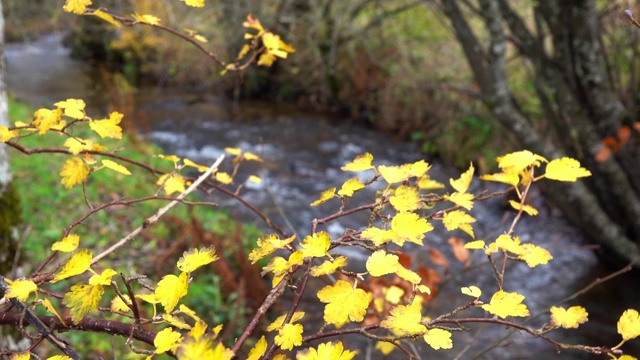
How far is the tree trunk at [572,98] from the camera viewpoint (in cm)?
356

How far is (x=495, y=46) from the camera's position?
3.57 metres

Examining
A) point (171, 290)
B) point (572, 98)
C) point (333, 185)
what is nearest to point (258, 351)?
point (171, 290)

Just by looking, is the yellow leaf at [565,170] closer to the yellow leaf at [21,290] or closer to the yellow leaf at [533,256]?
the yellow leaf at [533,256]

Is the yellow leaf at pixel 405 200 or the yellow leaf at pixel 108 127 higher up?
the yellow leaf at pixel 108 127

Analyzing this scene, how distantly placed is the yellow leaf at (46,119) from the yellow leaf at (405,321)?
2.46 ft

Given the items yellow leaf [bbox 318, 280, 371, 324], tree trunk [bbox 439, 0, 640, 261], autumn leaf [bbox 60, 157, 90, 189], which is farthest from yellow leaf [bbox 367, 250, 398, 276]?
tree trunk [bbox 439, 0, 640, 261]

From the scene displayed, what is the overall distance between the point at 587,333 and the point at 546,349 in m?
0.43

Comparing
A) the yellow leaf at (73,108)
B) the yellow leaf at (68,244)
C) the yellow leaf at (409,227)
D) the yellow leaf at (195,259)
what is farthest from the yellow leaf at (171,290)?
the yellow leaf at (73,108)

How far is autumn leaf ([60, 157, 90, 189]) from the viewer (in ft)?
3.61

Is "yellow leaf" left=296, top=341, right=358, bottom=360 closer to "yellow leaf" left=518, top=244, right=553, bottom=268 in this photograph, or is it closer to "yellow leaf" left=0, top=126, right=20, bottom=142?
"yellow leaf" left=518, top=244, right=553, bottom=268

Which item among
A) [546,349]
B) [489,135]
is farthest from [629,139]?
[489,135]

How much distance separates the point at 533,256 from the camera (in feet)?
3.32

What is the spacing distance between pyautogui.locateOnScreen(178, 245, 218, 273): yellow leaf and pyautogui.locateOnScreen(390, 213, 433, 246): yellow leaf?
296 mm

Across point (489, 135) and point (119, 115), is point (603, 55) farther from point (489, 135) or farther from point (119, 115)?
point (119, 115)
